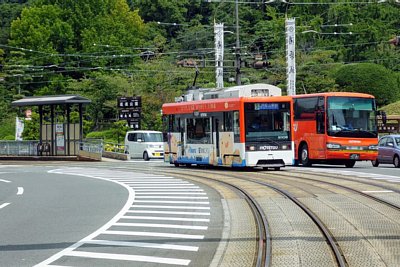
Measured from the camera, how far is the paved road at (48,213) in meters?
12.0

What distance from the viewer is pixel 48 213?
671 inches

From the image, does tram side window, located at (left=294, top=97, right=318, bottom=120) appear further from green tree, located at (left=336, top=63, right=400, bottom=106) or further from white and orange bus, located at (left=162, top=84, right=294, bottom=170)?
green tree, located at (left=336, top=63, right=400, bottom=106)

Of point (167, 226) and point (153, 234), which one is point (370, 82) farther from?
point (153, 234)

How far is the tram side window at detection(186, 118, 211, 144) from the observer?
104 ft

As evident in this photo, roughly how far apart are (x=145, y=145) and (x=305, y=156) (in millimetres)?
18362

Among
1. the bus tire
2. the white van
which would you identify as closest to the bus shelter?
the white van

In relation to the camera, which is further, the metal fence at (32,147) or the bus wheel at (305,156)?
the metal fence at (32,147)

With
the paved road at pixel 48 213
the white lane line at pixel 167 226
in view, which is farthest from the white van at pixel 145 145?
the white lane line at pixel 167 226

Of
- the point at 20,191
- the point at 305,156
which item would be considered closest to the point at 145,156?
the point at 305,156

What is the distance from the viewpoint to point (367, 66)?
207 ft

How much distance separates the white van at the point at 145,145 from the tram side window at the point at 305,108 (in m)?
16.6

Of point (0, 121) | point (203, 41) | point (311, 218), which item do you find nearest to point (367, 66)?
point (203, 41)

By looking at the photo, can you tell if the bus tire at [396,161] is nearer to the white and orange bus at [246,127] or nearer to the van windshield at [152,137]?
the white and orange bus at [246,127]

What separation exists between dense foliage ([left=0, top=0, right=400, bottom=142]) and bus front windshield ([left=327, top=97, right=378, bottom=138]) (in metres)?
30.1
